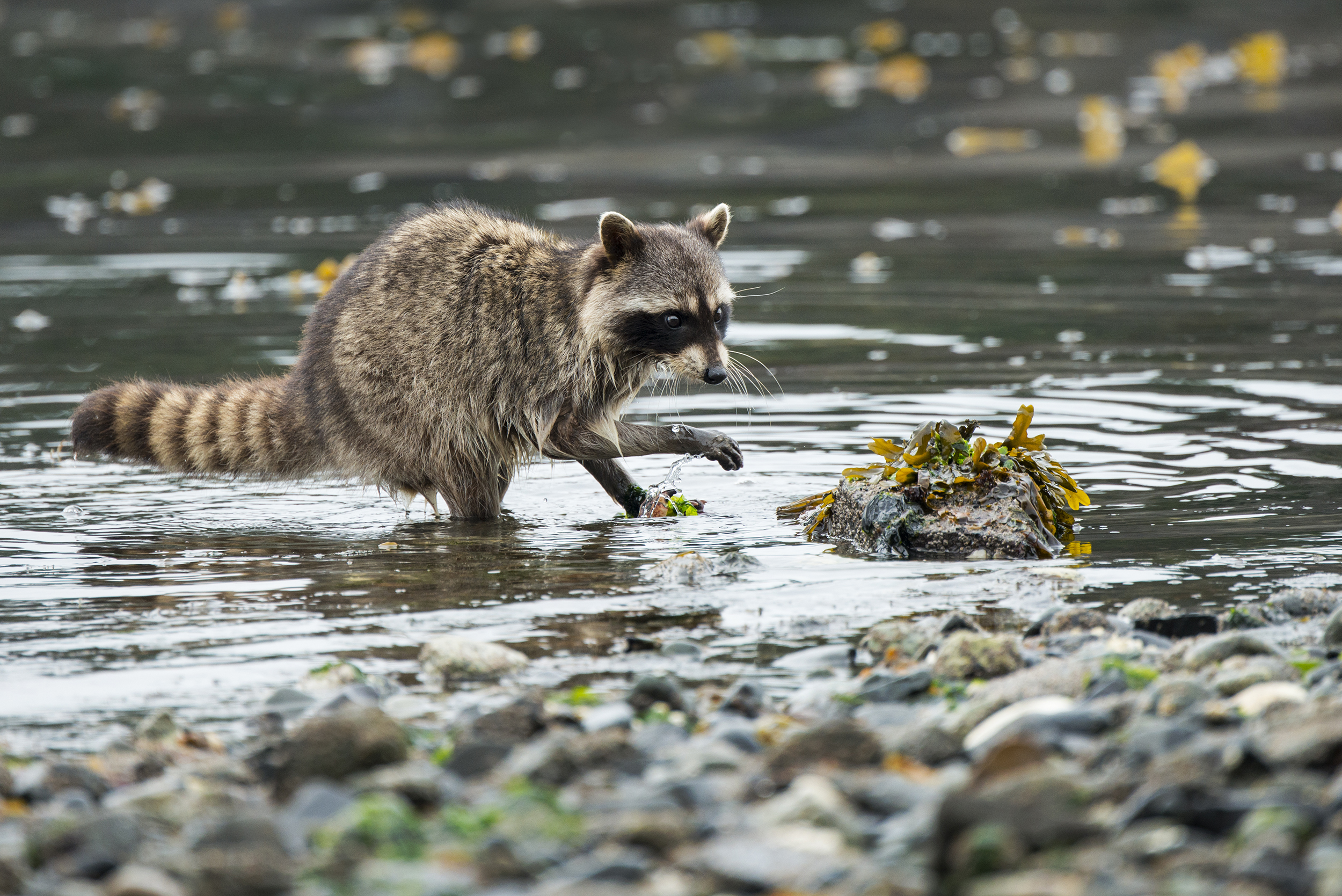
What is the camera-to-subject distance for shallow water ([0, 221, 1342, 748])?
4852 millimetres

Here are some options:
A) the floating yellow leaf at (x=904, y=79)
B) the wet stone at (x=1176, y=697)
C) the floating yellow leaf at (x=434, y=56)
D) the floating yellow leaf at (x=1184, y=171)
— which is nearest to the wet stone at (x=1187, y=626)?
the wet stone at (x=1176, y=697)

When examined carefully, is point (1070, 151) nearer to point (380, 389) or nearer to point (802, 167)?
point (802, 167)

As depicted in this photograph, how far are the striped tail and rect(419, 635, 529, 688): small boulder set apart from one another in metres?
2.43

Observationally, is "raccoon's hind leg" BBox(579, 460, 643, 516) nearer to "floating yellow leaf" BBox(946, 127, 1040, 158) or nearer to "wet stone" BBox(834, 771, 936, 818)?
"wet stone" BBox(834, 771, 936, 818)

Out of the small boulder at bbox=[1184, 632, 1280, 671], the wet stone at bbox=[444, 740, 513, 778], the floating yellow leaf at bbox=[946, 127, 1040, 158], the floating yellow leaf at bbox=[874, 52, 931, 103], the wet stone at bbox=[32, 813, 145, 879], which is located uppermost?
the floating yellow leaf at bbox=[874, 52, 931, 103]

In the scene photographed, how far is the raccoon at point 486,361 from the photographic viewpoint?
642 cm

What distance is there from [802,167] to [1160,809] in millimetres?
13857

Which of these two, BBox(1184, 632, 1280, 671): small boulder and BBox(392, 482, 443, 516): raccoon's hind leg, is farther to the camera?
BBox(392, 482, 443, 516): raccoon's hind leg

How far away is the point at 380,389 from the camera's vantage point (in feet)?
21.4

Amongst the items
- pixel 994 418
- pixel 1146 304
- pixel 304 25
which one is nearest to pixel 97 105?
pixel 304 25

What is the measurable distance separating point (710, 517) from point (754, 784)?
3.02 m

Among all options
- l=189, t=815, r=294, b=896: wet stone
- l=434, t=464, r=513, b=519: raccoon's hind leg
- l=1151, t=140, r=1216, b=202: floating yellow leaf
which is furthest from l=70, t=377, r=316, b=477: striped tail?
l=1151, t=140, r=1216, b=202: floating yellow leaf

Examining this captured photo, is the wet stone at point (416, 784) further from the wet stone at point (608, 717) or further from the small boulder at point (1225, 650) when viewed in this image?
the small boulder at point (1225, 650)

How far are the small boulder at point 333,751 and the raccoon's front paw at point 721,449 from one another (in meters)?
2.97
